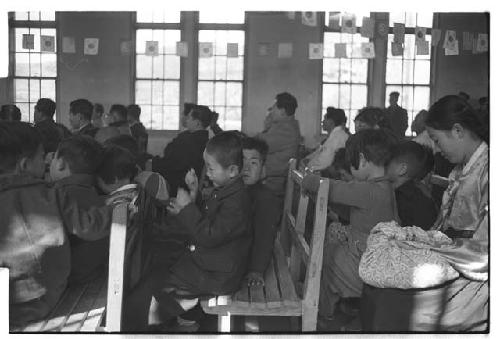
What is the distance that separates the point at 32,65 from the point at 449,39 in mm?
6414

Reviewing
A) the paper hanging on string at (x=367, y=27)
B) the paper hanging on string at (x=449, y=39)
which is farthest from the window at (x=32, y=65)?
the paper hanging on string at (x=449, y=39)

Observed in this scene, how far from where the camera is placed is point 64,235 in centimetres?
310

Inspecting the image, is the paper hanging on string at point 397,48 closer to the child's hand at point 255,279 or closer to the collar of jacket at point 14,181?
the child's hand at point 255,279

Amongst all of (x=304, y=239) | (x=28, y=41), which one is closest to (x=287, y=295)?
(x=304, y=239)

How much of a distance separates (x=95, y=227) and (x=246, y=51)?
8.75m

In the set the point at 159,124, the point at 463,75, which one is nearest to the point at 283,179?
the point at 159,124

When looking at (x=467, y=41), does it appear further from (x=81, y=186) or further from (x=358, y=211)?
(x=81, y=186)

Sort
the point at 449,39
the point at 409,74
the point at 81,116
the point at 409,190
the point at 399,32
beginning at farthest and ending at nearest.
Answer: the point at 409,74 < the point at 449,39 < the point at 399,32 < the point at 81,116 < the point at 409,190

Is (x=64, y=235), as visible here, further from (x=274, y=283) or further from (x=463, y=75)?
(x=463, y=75)

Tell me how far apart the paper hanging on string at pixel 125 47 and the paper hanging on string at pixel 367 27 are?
365 centimetres

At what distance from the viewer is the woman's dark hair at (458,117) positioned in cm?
336

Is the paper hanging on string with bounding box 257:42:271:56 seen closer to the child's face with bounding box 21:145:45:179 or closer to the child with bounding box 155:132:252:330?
the child with bounding box 155:132:252:330

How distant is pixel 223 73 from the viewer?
11742 mm

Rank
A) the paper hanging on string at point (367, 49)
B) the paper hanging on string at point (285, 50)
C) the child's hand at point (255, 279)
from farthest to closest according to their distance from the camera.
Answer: the paper hanging on string at point (285, 50) → the paper hanging on string at point (367, 49) → the child's hand at point (255, 279)
